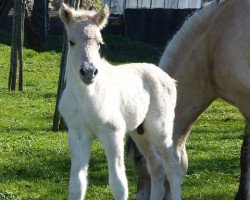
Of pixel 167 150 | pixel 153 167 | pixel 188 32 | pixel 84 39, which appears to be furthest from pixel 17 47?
pixel 84 39

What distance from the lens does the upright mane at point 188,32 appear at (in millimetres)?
8117

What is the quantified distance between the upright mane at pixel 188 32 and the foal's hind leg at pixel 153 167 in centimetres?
Result: 155

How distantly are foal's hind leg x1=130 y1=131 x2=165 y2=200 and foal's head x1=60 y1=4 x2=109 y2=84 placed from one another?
1655 millimetres

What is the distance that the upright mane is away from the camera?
26.6ft

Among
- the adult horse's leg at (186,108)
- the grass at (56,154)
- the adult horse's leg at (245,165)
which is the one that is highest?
the adult horse's leg at (186,108)

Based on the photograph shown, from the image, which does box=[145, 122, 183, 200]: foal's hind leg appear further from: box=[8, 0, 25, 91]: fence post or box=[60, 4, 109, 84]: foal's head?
box=[8, 0, 25, 91]: fence post

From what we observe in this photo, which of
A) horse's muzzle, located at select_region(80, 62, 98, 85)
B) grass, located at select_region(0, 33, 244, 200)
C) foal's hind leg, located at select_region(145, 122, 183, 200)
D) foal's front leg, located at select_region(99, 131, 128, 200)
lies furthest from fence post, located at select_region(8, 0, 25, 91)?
horse's muzzle, located at select_region(80, 62, 98, 85)

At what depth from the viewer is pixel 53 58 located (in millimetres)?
22844

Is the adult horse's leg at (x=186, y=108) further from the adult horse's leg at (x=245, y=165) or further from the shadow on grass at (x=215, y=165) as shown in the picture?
the shadow on grass at (x=215, y=165)

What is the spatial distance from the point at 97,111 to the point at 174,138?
2607 mm

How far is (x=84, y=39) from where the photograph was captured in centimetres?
525

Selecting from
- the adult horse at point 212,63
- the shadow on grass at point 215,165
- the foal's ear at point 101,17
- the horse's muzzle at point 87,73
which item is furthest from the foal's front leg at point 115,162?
the shadow on grass at point 215,165

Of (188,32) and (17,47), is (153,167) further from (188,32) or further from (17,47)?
(17,47)

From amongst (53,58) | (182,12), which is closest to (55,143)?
(53,58)
